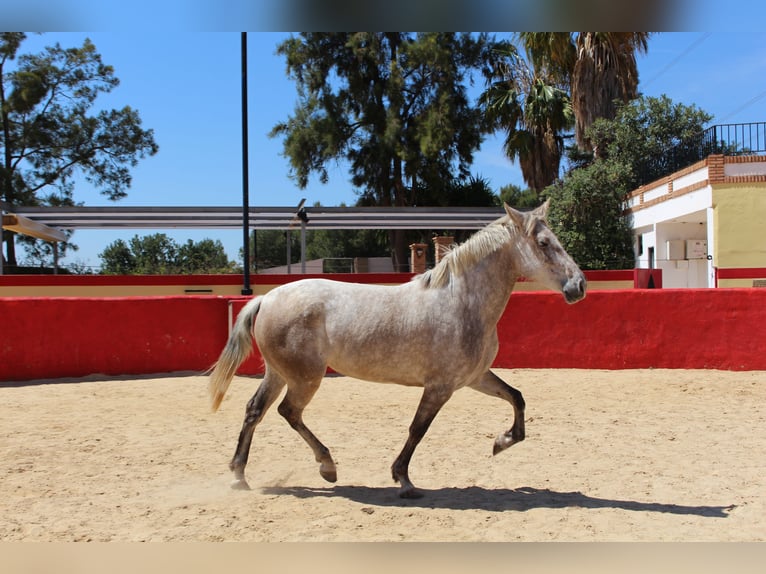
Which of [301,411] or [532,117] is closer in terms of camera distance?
[301,411]

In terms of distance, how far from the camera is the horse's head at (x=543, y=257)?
4543mm

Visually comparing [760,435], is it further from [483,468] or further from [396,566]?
[396,566]

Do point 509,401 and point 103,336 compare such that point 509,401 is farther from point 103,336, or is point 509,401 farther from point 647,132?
point 647,132

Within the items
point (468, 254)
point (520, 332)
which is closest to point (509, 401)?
point (468, 254)

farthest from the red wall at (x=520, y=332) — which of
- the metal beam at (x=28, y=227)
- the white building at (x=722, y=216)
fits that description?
the metal beam at (x=28, y=227)

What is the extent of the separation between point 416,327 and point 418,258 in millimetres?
13387

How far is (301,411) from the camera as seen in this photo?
195 inches

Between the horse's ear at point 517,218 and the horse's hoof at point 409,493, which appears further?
the horse's ear at point 517,218

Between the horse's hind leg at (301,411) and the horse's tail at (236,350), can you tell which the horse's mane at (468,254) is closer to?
the horse's hind leg at (301,411)

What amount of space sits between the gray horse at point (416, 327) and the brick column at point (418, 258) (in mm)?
12086

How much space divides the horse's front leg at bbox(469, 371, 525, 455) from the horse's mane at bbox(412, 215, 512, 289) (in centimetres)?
78

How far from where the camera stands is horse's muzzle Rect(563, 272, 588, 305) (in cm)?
450

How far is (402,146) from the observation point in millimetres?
29406

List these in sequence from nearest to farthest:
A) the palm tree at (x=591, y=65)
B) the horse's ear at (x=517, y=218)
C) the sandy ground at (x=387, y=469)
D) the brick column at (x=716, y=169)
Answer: the sandy ground at (x=387, y=469), the horse's ear at (x=517, y=218), the brick column at (x=716, y=169), the palm tree at (x=591, y=65)
